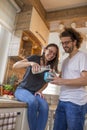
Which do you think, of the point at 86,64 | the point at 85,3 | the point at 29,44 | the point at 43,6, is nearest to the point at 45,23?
the point at 43,6

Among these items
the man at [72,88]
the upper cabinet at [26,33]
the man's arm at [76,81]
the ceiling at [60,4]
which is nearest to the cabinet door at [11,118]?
the man at [72,88]

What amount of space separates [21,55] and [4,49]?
276 mm

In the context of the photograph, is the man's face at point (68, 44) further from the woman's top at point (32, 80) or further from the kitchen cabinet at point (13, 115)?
the kitchen cabinet at point (13, 115)

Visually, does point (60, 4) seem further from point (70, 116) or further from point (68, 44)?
point (70, 116)

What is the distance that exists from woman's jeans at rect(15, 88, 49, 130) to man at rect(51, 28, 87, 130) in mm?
246

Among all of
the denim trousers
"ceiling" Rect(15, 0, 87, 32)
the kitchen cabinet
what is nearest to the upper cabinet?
"ceiling" Rect(15, 0, 87, 32)

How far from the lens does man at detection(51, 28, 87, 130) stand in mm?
1088

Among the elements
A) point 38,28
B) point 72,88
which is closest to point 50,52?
point 72,88

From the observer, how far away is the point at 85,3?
2.79m

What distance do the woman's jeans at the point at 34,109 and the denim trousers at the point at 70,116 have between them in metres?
0.26

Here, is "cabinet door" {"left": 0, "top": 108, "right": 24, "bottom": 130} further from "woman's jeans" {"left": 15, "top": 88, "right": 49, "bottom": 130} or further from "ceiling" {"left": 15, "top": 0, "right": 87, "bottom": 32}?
"ceiling" {"left": 15, "top": 0, "right": 87, "bottom": 32}

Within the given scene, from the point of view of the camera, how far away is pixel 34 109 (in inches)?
55.1

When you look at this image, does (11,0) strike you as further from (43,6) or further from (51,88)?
(51,88)

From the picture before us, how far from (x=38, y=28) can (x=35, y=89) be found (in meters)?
1.44
